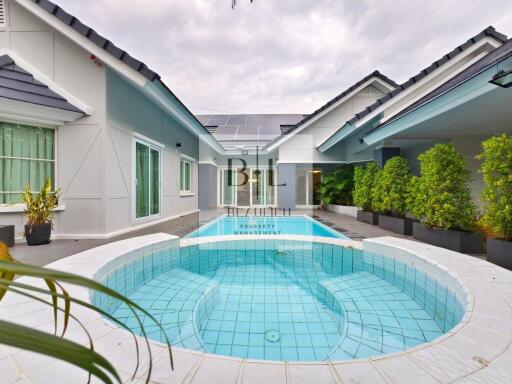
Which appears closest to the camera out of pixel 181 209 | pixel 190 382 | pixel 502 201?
pixel 190 382

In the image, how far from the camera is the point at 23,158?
5.63m

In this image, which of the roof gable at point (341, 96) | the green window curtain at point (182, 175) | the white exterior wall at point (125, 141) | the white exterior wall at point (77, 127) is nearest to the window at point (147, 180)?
the white exterior wall at point (125, 141)

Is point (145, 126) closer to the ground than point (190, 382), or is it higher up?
higher up

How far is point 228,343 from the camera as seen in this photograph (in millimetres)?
2762

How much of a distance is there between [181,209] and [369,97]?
34.8 ft

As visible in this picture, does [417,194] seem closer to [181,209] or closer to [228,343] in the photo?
[228,343]

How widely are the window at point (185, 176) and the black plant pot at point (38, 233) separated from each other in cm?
631

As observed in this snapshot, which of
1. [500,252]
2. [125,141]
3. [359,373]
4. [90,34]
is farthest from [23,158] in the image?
[500,252]

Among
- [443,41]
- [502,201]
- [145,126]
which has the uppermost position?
[443,41]

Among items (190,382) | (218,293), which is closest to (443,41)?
(218,293)

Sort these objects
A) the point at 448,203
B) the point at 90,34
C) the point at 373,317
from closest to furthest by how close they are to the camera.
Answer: the point at 373,317 < the point at 448,203 < the point at 90,34

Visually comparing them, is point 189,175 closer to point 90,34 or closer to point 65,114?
point 65,114

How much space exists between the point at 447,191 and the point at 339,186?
6.86 meters

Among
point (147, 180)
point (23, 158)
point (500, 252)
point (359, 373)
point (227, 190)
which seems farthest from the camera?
point (227, 190)
